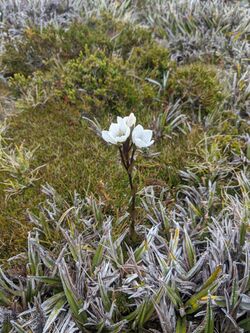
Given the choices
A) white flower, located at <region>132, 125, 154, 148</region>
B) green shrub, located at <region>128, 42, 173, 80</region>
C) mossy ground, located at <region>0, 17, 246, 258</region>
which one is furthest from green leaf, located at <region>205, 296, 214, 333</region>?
green shrub, located at <region>128, 42, 173, 80</region>

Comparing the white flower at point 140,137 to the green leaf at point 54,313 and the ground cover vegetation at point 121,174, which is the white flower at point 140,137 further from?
the green leaf at point 54,313

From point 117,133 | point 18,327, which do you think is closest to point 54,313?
point 18,327

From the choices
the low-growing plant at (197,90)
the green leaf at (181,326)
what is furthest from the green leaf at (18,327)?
the low-growing plant at (197,90)

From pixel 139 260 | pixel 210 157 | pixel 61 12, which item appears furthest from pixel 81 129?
pixel 61 12

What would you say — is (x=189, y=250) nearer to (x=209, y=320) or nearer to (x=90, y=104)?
(x=209, y=320)

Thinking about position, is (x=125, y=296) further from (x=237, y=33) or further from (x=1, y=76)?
(x=237, y=33)

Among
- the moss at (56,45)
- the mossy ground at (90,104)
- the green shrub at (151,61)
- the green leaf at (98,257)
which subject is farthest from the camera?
the moss at (56,45)

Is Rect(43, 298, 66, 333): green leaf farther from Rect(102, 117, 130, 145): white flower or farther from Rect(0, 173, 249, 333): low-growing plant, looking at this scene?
Rect(102, 117, 130, 145): white flower
